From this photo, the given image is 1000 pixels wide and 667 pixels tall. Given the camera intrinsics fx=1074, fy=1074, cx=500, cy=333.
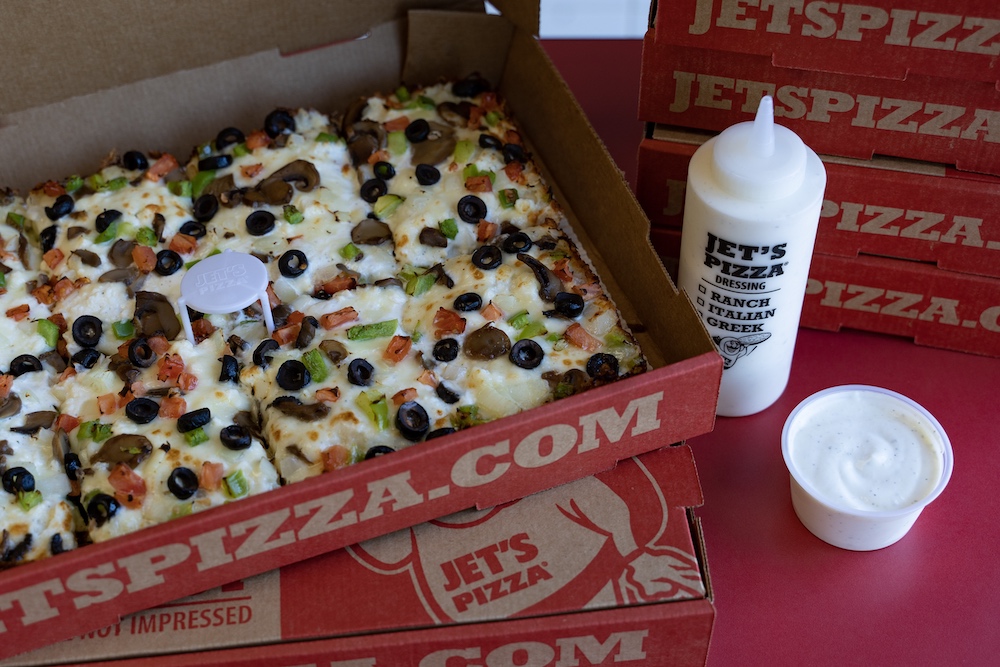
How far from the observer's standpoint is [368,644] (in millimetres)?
1423

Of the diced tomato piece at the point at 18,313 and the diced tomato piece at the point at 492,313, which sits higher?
the diced tomato piece at the point at 492,313

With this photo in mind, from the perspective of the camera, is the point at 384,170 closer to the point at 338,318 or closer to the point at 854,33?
the point at 338,318

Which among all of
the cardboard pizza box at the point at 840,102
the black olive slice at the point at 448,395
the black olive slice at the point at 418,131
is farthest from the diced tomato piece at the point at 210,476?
the cardboard pizza box at the point at 840,102

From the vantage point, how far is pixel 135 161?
6.59 feet

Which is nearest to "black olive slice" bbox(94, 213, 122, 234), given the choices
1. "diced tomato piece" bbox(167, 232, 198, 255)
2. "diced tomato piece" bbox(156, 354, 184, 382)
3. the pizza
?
the pizza

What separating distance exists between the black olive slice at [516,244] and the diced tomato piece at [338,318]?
0.93 feet

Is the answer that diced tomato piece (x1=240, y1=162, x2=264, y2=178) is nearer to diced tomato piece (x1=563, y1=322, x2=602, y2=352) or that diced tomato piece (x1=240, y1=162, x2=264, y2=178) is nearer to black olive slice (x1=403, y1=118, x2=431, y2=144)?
black olive slice (x1=403, y1=118, x2=431, y2=144)

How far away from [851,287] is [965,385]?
263mm

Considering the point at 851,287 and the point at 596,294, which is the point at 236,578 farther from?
the point at 851,287

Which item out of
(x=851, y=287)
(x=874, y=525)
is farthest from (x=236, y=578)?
(x=851, y=287)

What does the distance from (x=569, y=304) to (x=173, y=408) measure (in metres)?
0.63

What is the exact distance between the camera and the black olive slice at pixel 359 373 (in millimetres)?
1639

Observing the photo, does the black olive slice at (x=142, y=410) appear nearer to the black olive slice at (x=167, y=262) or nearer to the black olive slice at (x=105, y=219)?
the black olive slice at (x=167, y=262)

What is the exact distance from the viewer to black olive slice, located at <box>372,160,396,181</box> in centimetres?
200
